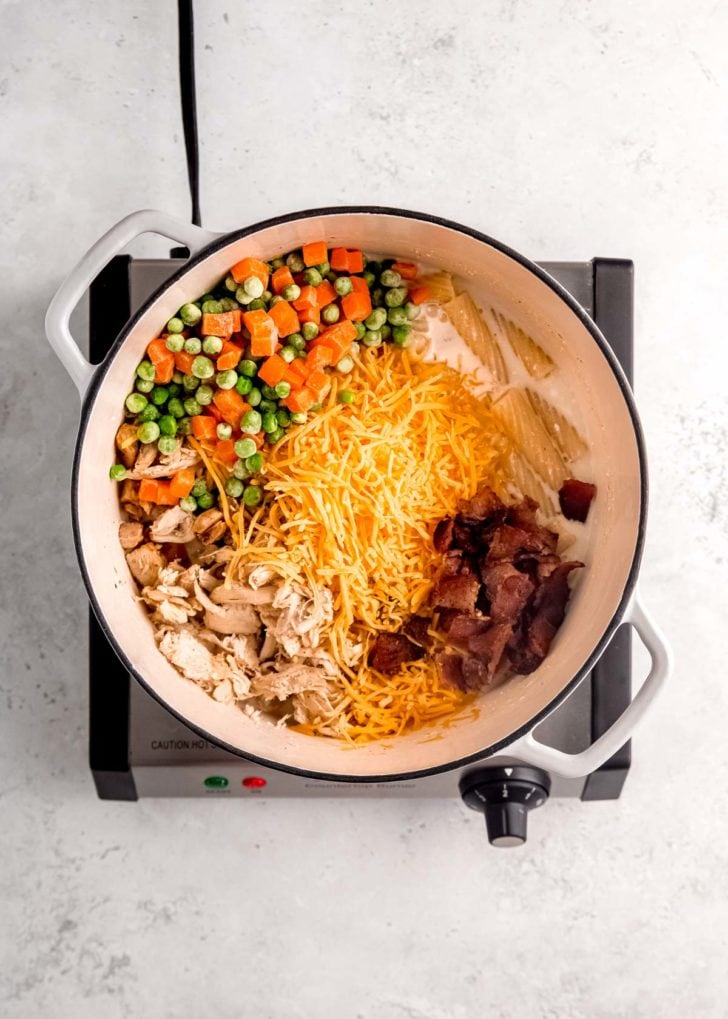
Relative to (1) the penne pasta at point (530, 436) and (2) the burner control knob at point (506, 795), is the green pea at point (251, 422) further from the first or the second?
(2) the burner control knob at point (506, 795)

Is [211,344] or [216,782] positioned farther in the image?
[216,782]

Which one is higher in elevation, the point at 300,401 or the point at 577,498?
the point at 300,401

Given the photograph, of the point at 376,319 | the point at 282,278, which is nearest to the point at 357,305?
the point at 376,319

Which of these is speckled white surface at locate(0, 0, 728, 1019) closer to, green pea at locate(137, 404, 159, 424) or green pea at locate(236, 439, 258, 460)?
green pea at locate(137, 404, 159, 424)

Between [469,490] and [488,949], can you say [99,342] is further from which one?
[488,949]

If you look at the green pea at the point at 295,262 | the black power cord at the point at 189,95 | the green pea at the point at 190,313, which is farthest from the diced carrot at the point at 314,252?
the black power cord at the point at 189,95

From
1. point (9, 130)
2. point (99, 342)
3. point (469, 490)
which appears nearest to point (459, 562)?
point (469, 490)

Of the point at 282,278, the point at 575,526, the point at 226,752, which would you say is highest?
the point at 282,278

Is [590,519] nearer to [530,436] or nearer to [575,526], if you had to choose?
[575,526]
